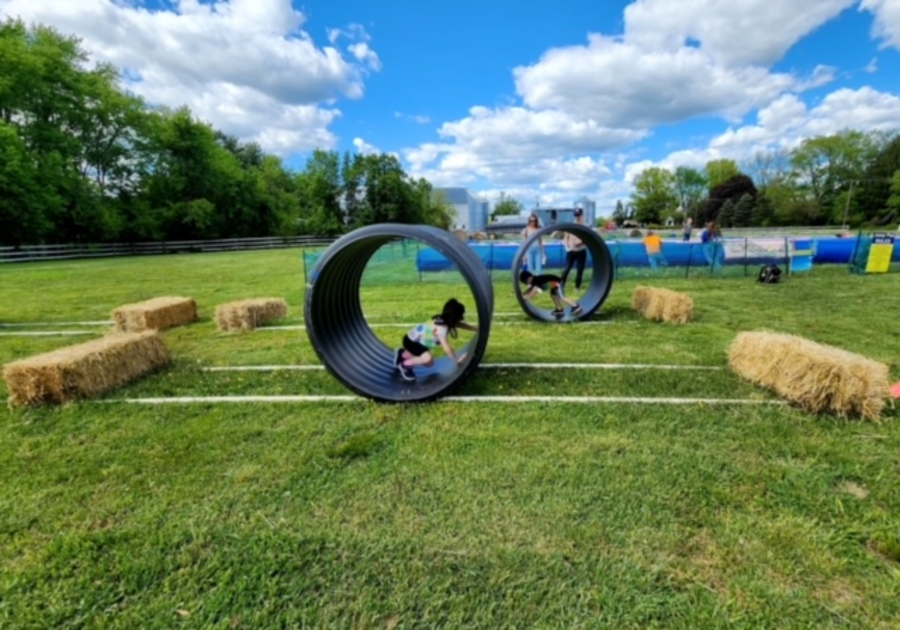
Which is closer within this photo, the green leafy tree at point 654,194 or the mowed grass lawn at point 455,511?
the mowed grass lawn at point 455,511

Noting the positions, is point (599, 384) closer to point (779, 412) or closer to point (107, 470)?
point (779, 412)

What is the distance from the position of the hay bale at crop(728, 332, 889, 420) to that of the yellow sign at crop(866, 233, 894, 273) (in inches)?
482

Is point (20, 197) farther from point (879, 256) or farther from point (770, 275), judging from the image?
point (879, 256)

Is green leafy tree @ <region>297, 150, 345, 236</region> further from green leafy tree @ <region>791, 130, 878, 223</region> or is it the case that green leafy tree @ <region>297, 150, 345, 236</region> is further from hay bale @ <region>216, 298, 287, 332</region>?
green leafy tree @ <region>791, 130, 878, 223</region>

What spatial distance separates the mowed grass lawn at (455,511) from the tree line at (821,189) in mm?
71398

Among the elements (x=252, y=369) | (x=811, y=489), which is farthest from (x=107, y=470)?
(x=811, y=489)

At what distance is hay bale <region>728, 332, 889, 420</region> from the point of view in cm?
391

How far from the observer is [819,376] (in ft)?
13.3

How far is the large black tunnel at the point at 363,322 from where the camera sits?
414cm

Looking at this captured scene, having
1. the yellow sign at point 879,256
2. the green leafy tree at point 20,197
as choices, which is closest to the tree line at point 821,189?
the yellow sign at point 879,256

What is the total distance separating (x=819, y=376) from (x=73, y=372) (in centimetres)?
698

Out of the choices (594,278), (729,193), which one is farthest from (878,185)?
(594,278)

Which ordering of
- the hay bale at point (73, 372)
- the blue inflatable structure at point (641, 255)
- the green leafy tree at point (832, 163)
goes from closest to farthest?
the hay bale at point (73, 372) < the blue inflatable structure at point (641, 255) < the green leafy tree at point (832, 163)

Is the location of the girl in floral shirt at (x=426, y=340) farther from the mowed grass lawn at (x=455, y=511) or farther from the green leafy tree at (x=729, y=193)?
the green leafy tree at (x=729, y=193)
